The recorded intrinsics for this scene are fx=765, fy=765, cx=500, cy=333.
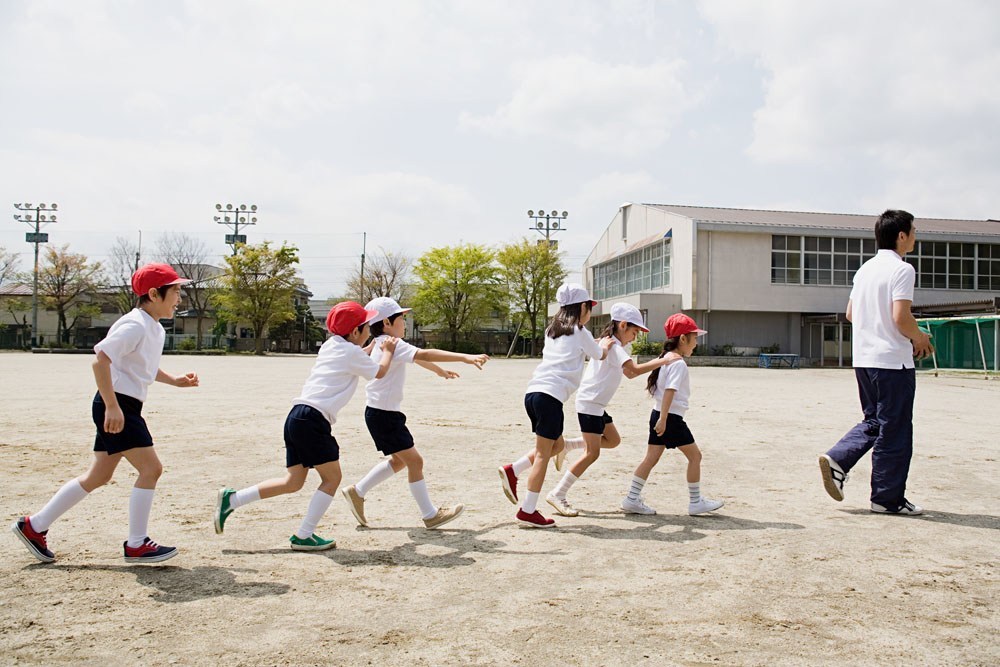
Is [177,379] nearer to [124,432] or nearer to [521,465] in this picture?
[124,432]

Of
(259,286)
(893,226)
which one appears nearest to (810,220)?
(259,286)

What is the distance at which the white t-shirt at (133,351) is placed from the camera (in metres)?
3.92

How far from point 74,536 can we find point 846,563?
442cm

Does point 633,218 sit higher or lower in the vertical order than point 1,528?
higher

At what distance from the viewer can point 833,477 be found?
5.42m

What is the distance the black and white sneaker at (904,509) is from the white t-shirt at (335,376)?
11.9ft

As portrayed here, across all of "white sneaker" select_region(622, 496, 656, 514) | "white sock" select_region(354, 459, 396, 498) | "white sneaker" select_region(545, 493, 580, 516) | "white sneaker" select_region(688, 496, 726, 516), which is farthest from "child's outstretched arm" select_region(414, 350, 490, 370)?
"white sneaker" select_region(688, 496, 726, 516)

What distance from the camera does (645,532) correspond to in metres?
4.83

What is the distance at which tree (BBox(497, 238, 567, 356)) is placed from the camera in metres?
56.1

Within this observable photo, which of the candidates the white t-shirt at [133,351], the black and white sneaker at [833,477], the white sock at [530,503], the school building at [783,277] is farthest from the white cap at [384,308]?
the school building at [783,277]

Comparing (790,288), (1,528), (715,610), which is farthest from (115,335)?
(790,288)

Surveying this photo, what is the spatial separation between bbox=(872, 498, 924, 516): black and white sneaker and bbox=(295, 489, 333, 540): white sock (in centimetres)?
376

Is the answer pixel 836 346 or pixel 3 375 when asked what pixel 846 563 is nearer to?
pixel 3 375

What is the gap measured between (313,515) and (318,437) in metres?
0.45
